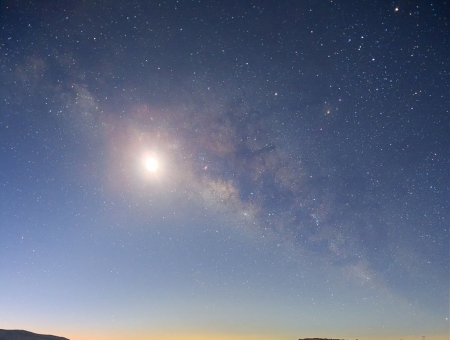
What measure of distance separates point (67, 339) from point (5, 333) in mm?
18860

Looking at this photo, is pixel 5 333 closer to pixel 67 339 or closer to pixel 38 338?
pixel 38 338

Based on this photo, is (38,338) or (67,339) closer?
(38,338)

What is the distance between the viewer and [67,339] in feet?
262

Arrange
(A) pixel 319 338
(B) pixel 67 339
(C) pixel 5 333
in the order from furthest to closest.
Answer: (B) pixel 67 339 < (C) pixel 5 333 < (A) pixel 319 338

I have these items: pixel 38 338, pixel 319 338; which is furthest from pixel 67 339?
pixel 319 338

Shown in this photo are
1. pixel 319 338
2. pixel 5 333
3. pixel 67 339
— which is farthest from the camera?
pixel 67 339

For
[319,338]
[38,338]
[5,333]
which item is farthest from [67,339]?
[319,338]

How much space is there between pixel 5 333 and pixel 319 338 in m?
67.2

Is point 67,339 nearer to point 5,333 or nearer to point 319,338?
point 5,333

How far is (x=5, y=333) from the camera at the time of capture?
6494cm

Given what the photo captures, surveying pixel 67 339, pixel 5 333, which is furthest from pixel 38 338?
pixel 67 339

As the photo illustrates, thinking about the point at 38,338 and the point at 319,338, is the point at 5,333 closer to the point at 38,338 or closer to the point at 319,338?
the point at 38,338

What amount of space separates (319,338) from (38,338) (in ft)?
209

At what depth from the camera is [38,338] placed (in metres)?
68.8
